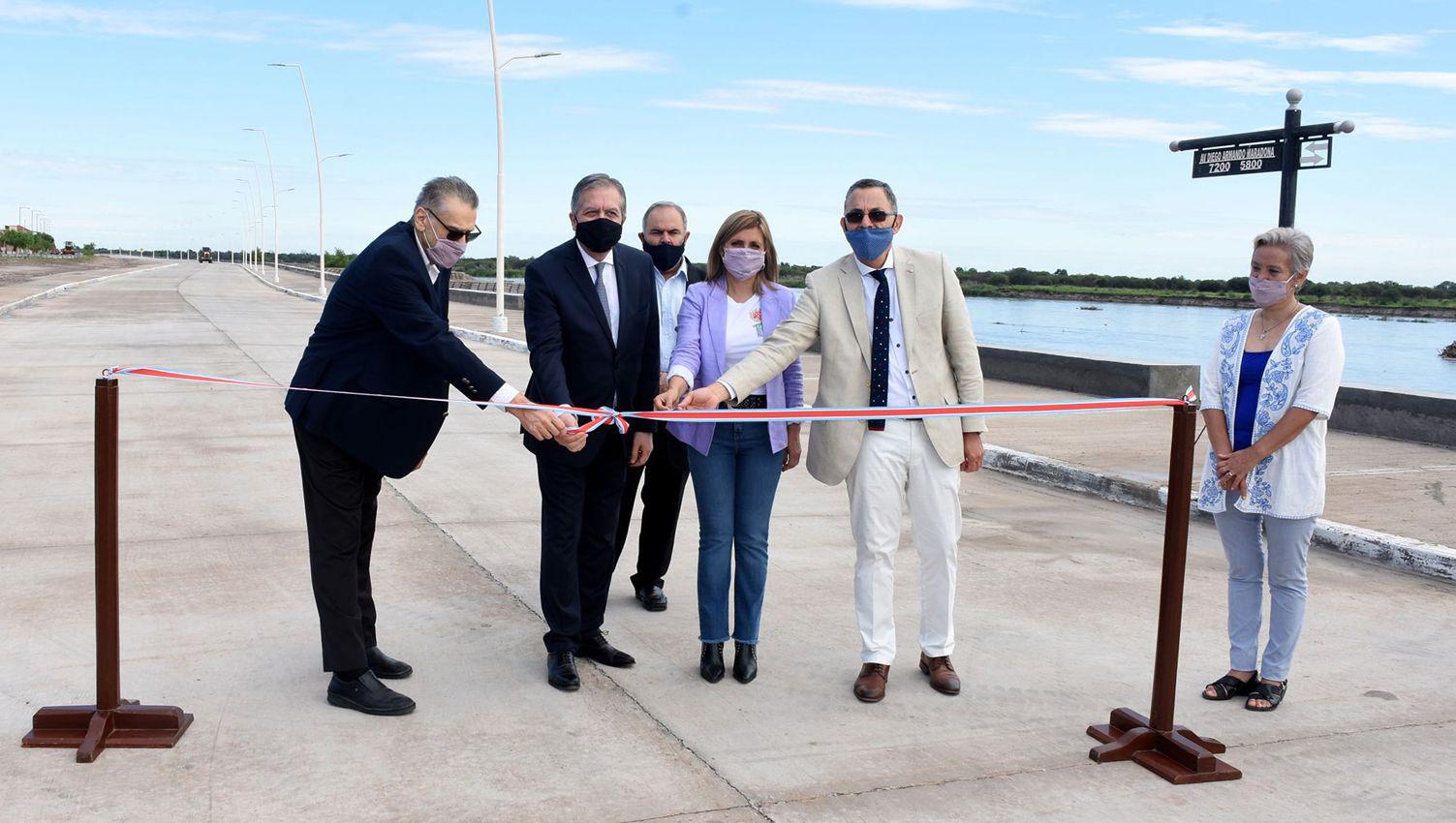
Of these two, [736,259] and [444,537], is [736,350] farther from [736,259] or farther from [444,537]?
[444,537]

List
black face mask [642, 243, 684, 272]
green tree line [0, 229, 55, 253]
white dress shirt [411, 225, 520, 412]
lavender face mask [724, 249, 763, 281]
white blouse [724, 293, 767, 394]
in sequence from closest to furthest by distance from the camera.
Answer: white dress shirt [411, 225, 520, 412]
lavender face mask [724, 249, 763, 281]
white blouse [724, 293, 767, 394]
black face mask [642, 243, 684, 272]
green tree line [0, 229, 55, 253]

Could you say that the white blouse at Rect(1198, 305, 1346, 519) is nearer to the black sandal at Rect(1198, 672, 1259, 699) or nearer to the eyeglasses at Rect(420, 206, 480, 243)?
the black sandal at Rect(1198, 672, 1259, 699)

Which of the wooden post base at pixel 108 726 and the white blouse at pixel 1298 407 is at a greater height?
the white blouse at pixel 1298 407

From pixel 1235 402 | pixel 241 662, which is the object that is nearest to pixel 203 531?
pixel 241 662

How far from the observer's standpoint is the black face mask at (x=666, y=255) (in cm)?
573

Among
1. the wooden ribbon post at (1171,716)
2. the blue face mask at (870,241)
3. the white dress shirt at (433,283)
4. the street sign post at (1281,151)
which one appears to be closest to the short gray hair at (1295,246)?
the wooden ribbon post at (1171,716)

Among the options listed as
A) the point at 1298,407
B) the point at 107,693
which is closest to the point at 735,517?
the point at 1298,407

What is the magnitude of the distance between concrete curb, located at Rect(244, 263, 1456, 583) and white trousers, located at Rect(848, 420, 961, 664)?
3.57 m

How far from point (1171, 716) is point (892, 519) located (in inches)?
47.0

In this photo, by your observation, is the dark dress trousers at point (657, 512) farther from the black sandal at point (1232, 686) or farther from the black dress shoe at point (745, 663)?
the black sandal at point (1232, 686)

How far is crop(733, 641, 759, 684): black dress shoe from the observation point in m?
4.75

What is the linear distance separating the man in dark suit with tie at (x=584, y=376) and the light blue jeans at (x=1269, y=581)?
235 cm

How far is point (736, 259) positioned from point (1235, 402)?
2010mm

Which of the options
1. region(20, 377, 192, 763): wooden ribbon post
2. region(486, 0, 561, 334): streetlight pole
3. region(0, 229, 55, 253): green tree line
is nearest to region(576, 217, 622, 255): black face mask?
region(20, 377, 192, 763): wooden ribbon post
